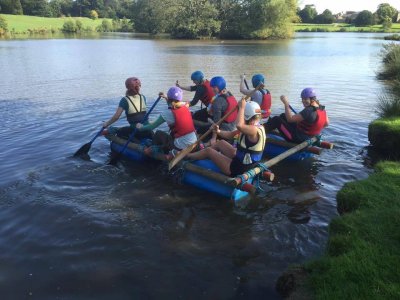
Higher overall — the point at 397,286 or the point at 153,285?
the point at 397,286

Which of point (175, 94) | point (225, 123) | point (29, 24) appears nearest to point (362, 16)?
point (29, 24)

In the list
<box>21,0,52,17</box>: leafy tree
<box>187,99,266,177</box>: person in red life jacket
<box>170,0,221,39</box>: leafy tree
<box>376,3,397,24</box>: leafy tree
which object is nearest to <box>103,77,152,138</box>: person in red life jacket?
<box>187,99,266,177</box>: person in red life jacket

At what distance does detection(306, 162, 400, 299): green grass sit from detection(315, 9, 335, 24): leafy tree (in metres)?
123

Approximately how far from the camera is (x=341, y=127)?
1155 cm

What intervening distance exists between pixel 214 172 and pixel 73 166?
371 cm

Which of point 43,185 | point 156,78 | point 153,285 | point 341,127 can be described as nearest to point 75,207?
point 43,185

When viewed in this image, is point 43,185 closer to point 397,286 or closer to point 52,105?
point 397,286

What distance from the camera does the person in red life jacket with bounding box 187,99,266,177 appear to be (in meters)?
6.17

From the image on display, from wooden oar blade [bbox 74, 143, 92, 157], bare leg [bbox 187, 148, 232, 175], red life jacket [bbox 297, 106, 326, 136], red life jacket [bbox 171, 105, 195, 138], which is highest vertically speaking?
red life jacket [bbox 171, 105, 195, 138]

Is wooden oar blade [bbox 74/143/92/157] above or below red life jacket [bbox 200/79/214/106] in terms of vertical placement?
below

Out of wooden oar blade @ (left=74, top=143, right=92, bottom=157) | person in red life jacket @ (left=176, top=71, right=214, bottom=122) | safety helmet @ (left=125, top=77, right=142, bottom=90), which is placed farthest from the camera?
person in red life jacket @ (left=176, top=71, right=214, bottom=122)

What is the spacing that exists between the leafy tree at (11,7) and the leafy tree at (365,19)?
300 feet

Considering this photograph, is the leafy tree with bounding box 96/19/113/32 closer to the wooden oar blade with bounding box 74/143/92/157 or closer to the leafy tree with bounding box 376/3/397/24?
the leafy tree with bounding box 376/3/397/24

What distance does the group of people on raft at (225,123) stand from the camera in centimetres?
645
